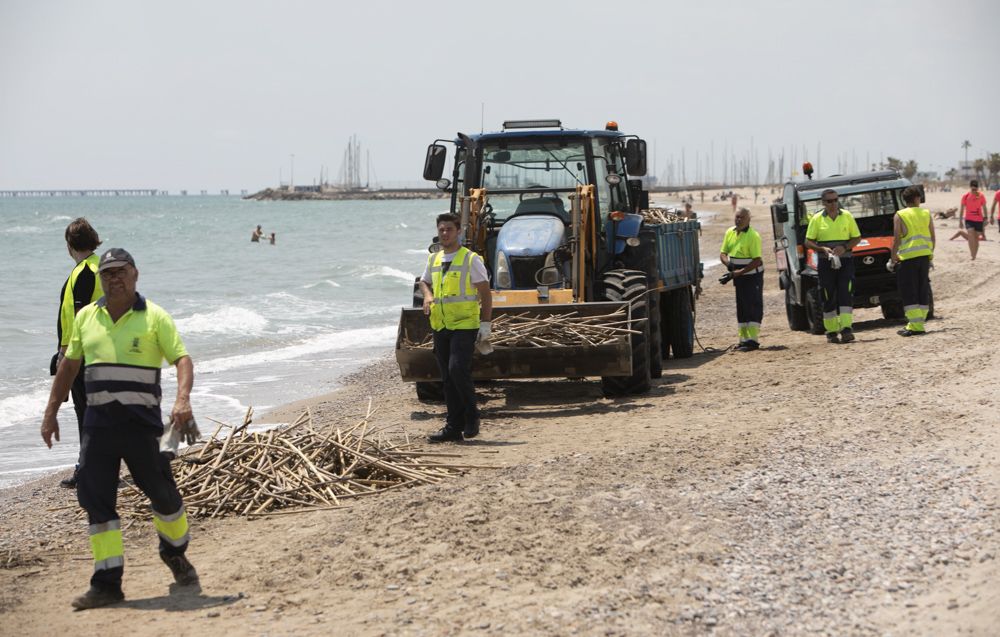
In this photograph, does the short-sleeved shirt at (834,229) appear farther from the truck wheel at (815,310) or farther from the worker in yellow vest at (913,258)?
the truck wheel at (815,310)

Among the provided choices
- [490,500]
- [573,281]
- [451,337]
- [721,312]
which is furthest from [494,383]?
[721,312]

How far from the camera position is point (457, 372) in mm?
9438

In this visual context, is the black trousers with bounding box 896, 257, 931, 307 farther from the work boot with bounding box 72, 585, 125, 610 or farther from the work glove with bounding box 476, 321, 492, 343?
the work boot with bounding box 72, 585, 125, 610

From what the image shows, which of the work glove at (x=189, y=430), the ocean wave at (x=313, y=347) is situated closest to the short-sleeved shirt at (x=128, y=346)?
the work glove at (x=189, y=430)

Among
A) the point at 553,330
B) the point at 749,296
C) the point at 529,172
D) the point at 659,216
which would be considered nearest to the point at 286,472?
the point at 553,330

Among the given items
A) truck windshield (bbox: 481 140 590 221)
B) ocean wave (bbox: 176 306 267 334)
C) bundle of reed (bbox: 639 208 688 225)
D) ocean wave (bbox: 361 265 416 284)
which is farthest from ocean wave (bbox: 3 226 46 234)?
truck windshield (bbox: 481 140 590 221)

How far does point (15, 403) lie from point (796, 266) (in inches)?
384

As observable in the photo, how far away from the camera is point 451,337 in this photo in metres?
9.49

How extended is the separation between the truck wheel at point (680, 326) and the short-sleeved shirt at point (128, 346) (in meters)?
9.28

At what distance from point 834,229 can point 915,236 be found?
34.4 inches

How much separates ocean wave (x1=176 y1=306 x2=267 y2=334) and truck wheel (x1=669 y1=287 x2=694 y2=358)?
Answer: 34.1 ft

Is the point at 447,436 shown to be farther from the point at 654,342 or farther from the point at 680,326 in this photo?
the point at 680,326

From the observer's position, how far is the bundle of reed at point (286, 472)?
7941mm

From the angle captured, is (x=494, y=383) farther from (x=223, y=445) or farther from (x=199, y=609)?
(x=199, y=609)
